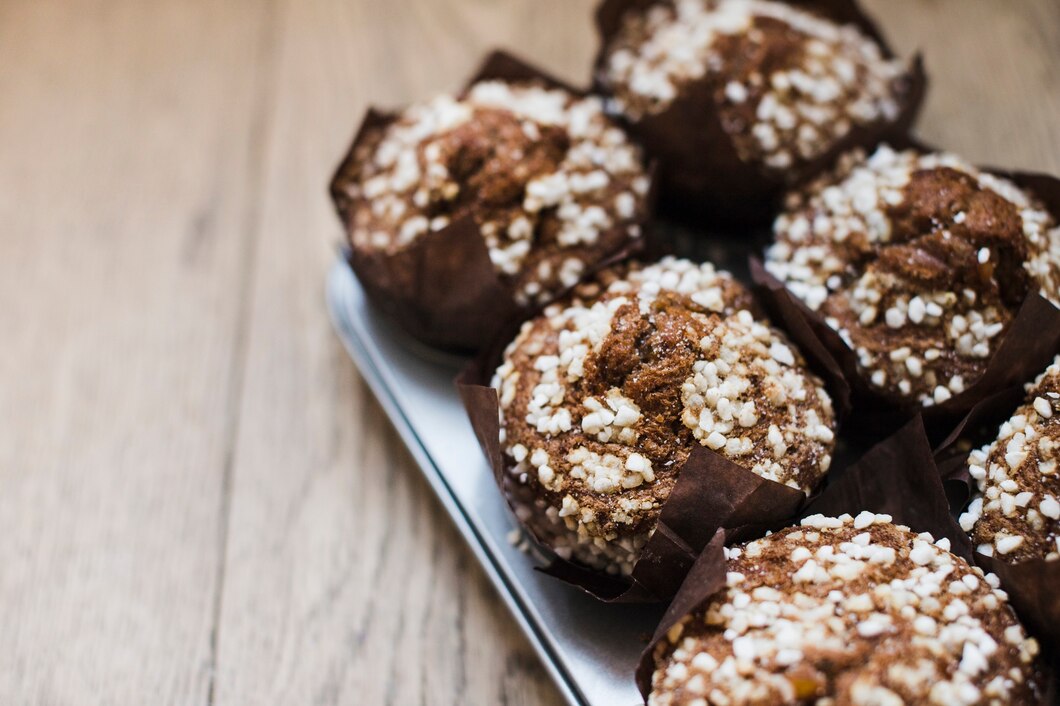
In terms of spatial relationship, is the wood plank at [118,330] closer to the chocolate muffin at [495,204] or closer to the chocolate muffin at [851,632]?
the chocolate muffin at [495,204]

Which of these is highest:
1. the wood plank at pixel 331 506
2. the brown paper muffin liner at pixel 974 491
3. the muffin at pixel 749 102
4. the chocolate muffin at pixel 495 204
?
the muffin at pixel 749 102

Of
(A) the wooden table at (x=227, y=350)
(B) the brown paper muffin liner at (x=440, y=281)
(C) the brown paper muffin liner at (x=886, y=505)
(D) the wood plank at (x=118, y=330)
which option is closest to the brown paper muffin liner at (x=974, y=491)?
(C) the brown paper muffin liner at (x=886, y=505)

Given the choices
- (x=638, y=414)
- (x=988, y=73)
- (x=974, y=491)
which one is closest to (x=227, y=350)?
(x=638, y=414)

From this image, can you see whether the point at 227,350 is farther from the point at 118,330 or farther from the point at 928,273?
the point at 928,273

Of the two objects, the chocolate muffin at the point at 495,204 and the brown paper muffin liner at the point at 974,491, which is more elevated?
the chocolate muffin at the point at 495,204

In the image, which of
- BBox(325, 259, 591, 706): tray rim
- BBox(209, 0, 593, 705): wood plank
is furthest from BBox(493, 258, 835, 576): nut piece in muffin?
BBox(209, 0, 593, 705): wood plank

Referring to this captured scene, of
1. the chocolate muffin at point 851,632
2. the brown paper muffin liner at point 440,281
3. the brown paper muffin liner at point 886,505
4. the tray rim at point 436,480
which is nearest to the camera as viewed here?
the chocolate muffin at point 851,632

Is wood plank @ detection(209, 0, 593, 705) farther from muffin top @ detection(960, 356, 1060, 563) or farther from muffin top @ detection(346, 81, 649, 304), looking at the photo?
muffin top @ detection(960, 356, 1060, 563)

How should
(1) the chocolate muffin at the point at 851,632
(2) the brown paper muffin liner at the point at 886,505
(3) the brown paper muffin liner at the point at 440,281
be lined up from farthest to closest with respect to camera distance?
(3) the brown paper muffin liner at the point at 440,281, (2) the brown paper muffin liner at the point at 886,505, (1) the chocolate muffin at the point at 851,632
